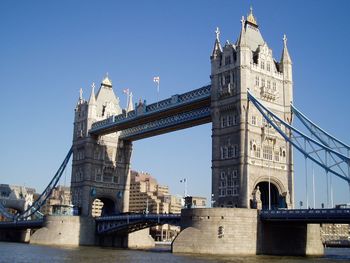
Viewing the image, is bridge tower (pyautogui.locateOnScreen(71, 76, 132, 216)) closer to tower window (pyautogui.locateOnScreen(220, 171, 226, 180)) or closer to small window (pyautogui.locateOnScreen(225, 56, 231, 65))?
small window (pyautogui.locateOnScreen(225, 56, 231, 65))

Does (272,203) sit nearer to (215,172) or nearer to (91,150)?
(215,172)

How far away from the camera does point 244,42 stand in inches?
2501

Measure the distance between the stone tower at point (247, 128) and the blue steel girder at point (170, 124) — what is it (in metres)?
4.84

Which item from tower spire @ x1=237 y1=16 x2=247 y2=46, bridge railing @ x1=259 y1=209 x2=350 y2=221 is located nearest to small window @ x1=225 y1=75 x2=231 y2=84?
tower spire @ x1=237 y1=16 x2=247 y2=46

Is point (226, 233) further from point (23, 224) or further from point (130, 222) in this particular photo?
point (23, 224)

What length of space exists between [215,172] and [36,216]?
190 feet

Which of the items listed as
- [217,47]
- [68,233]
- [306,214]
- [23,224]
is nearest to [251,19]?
[217,47]

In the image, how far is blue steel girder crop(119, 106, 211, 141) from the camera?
70188 millimetres

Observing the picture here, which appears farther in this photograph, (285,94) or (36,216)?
(36,216)

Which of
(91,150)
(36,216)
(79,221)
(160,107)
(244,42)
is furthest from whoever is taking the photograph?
(36,216)

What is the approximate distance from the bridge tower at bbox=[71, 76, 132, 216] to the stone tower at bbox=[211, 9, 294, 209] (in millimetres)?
28150

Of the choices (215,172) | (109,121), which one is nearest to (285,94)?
(215,172)

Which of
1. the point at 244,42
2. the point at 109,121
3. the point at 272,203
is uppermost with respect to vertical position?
the point at 244,42

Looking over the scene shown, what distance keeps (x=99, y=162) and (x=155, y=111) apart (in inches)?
756
